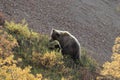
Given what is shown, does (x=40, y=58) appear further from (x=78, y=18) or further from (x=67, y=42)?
(x=78, y=18)

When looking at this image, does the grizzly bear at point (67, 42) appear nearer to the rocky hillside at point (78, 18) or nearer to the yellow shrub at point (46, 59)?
the yellow shrub at point (46, 59)

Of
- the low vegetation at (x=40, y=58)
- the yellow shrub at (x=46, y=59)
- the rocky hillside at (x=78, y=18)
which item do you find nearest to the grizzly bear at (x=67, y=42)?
the low vegetation at (x=40, y=58)

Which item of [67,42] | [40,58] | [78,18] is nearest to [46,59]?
[40,58]

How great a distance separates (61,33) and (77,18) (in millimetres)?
9122

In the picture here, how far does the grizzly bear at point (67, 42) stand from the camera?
571 inches

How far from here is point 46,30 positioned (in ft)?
60.4

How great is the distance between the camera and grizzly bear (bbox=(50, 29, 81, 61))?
47.6 feet

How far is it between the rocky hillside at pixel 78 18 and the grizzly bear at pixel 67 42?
3.35 m

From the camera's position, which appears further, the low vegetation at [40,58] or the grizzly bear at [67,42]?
the grizzly bear at [67,42]

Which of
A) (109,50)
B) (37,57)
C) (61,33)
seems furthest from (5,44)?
(109,50)

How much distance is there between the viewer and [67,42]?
1453 cm

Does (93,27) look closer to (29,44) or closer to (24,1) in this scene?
(24,1)

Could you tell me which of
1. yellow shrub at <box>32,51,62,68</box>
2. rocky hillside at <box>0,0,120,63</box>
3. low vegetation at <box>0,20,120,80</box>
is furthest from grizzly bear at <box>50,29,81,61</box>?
rocky hillside at <box>0,0,120,63</box>

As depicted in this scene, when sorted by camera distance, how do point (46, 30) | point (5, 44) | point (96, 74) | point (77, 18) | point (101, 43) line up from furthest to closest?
point (77, 18), point (101, 43), point (46, 30), point (96, 74), point (5, 44)
